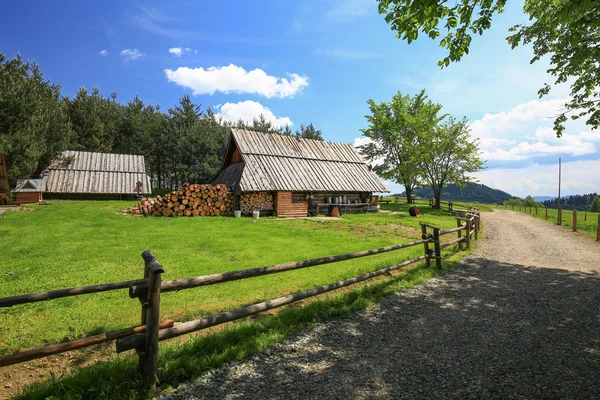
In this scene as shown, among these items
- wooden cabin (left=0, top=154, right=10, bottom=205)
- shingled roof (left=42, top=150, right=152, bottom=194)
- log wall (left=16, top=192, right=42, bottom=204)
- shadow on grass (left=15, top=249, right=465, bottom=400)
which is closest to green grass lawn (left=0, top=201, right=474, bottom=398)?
shadow on grass (left=15, top=249, right=465, bottom=400)

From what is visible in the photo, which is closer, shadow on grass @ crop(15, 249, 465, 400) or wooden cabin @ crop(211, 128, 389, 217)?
shadow on grass @ crop(15, 249, 465, 400)

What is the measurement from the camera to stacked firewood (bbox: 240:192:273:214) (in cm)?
2038

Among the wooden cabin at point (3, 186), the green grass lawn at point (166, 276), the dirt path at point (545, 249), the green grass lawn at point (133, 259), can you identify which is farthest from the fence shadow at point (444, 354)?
the wooden cabin at point (3, 186)

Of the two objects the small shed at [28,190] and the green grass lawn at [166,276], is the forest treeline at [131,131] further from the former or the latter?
the green grass lawn at [166,276]

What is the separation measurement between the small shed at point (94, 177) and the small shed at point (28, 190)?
5.78 m

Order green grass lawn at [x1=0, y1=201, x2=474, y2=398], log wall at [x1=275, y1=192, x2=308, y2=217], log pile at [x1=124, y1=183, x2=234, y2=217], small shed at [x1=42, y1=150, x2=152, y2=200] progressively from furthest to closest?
small shed at [x1=42, y1=150, x2=152, y2=200]
log wall at [x1=275, y1=192, x2=308, y2=217]
log pile at [x1=124, y1=183, x2=234, y2=217]
green grass lawn at [x1=0, y1=201, x2=474, y2=398]

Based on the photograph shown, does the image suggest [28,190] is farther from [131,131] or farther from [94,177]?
[131,131]

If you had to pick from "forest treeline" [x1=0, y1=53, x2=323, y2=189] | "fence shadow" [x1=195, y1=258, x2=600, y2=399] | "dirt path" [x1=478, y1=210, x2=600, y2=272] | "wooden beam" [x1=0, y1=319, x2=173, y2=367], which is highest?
"forest treeline" [x1=0, y1=53, x2=323, y2=189]

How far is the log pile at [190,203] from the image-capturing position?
17672 mm

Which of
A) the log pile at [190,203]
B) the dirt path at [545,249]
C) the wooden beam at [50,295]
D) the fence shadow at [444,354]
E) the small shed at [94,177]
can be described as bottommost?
the fence shadow at [444,354]

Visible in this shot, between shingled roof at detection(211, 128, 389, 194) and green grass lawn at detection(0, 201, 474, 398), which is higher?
shingled roof at detection(211, 128, 389, 194)

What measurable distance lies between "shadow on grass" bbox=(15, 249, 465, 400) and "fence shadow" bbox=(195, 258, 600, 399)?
0.92ft

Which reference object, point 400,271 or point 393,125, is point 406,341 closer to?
point 400,271

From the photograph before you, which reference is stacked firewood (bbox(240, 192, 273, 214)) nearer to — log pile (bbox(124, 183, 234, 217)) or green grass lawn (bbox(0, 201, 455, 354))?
log pile (bbox(124, 183, 234, 217))
